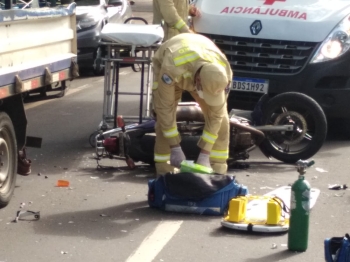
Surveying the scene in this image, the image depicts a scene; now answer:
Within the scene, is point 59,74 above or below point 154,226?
above

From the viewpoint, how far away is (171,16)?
9961 millimetres

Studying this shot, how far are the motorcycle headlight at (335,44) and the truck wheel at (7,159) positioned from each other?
380cm

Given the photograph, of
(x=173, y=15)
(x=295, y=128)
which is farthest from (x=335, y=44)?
(x=173, y=15)

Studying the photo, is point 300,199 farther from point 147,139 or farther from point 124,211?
point 147,139

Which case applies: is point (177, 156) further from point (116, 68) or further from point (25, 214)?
point (116, 68)

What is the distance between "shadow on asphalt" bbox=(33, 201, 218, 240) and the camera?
6.45m

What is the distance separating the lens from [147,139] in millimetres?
8414

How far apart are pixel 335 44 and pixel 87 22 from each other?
24.2ft

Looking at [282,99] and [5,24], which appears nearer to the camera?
[5,24]

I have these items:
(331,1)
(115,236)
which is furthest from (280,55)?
(115,236)

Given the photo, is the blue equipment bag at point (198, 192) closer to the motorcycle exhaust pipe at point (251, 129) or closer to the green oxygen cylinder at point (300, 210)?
the green oxygen cylinder at point (300, 210)

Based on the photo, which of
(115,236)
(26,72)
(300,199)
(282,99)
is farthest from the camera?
(282,99)

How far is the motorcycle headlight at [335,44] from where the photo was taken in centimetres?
971

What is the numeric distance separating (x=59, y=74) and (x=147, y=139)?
1026 millimetres
